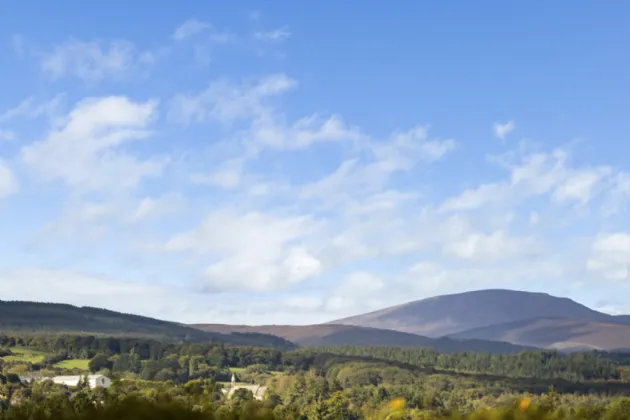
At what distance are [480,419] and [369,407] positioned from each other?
121855 millimetres

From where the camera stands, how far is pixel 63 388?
162m

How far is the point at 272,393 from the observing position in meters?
185

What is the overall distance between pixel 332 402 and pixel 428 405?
3374 centimetres

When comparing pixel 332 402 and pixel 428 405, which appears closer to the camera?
pixel 332 402

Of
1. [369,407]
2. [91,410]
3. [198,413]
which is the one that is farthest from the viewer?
[369,407]

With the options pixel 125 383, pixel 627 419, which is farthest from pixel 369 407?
pixel 627 419

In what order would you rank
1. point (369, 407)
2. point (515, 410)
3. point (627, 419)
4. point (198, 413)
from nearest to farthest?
point (198, 413)
point (515, 410)
point (627, 419)
point (369, 407)

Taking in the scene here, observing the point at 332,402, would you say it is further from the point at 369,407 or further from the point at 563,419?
the point at 563,419

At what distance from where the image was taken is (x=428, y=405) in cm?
17862

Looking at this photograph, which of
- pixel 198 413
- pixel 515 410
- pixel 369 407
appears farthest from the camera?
pixel 369 407

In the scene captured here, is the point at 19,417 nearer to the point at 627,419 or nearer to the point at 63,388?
the point at 627,419

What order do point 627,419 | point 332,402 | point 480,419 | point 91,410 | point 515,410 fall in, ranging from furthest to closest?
point 332,402, point 627,419, point 515,410, point 480,419, point 91,410

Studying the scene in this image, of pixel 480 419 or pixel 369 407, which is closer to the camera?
pixel 480 419

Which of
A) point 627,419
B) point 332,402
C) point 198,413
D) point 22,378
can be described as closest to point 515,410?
point 627,419
